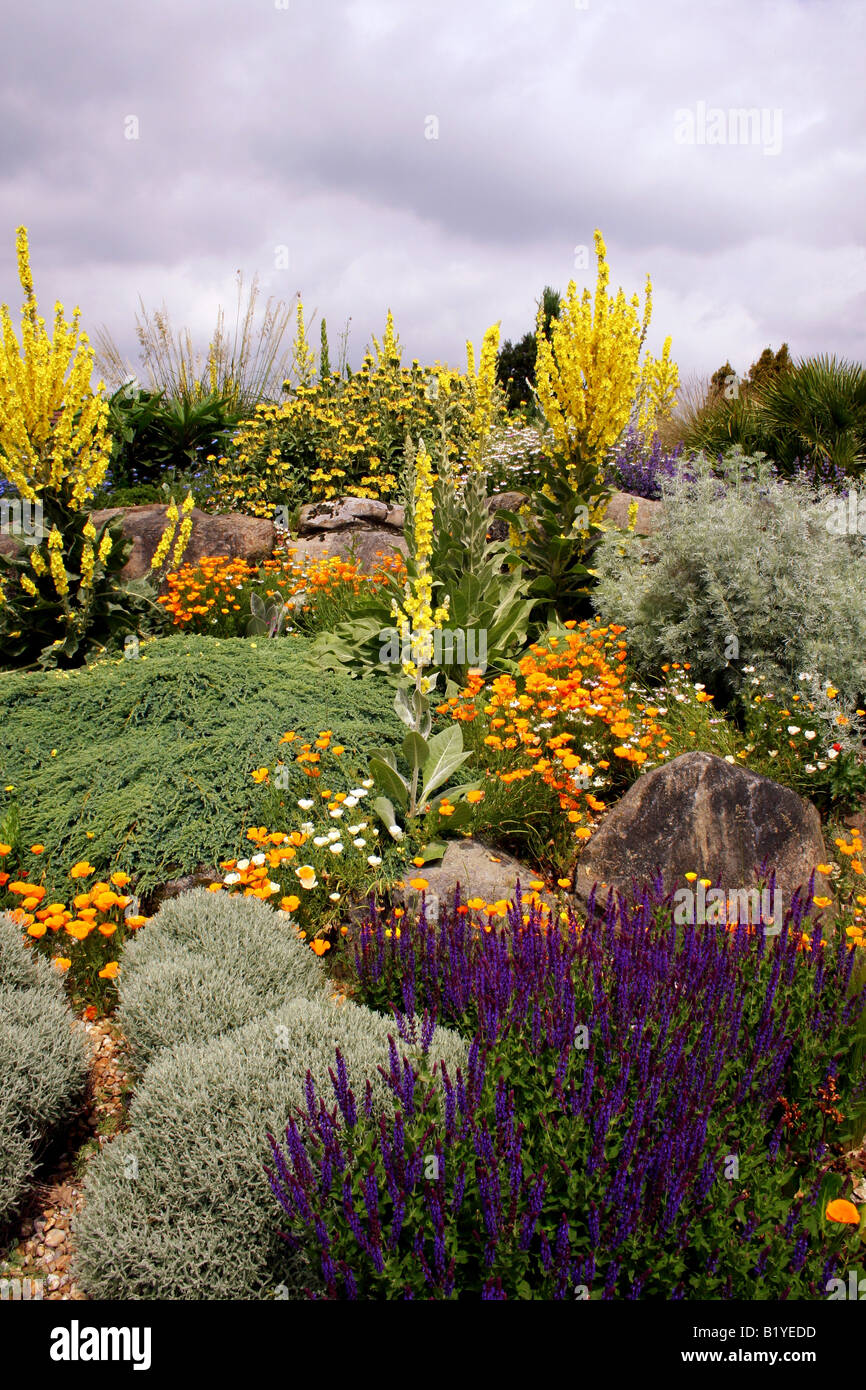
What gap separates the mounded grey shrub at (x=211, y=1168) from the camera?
5.76 feet

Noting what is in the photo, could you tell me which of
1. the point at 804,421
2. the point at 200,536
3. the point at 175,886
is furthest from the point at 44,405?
the point at 804,421

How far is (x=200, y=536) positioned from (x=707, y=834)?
655cm

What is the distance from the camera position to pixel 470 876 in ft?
11.2

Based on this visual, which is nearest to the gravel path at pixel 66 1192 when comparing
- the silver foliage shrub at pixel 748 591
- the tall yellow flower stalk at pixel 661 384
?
the silver foliage shrub at pixel 748 591

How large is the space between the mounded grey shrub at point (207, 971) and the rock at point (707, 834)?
135 cm

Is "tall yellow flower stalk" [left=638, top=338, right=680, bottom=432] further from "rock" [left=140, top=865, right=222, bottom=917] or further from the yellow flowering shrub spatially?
"rock" [left=140, top=865, right=222, bottom=917]

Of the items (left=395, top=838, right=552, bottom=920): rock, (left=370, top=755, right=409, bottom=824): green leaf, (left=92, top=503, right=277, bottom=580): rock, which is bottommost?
(left=395, top=838, right=552, bottom=920): rock

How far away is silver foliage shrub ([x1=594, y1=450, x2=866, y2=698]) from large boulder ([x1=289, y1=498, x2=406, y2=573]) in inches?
127

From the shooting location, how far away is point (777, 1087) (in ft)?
6.88

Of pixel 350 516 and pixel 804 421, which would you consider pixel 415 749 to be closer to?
pixel 350 516

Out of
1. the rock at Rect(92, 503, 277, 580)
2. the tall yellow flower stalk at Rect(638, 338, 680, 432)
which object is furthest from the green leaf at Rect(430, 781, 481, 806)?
the tall yellow flower stalk at Rect(638, 338, 680, 432)

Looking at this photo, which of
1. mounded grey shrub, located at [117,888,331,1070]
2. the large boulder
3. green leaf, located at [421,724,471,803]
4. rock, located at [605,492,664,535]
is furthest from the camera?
the large boulder

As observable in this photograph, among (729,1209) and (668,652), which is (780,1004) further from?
(668,652)

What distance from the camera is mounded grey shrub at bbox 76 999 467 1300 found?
1.76 metres
